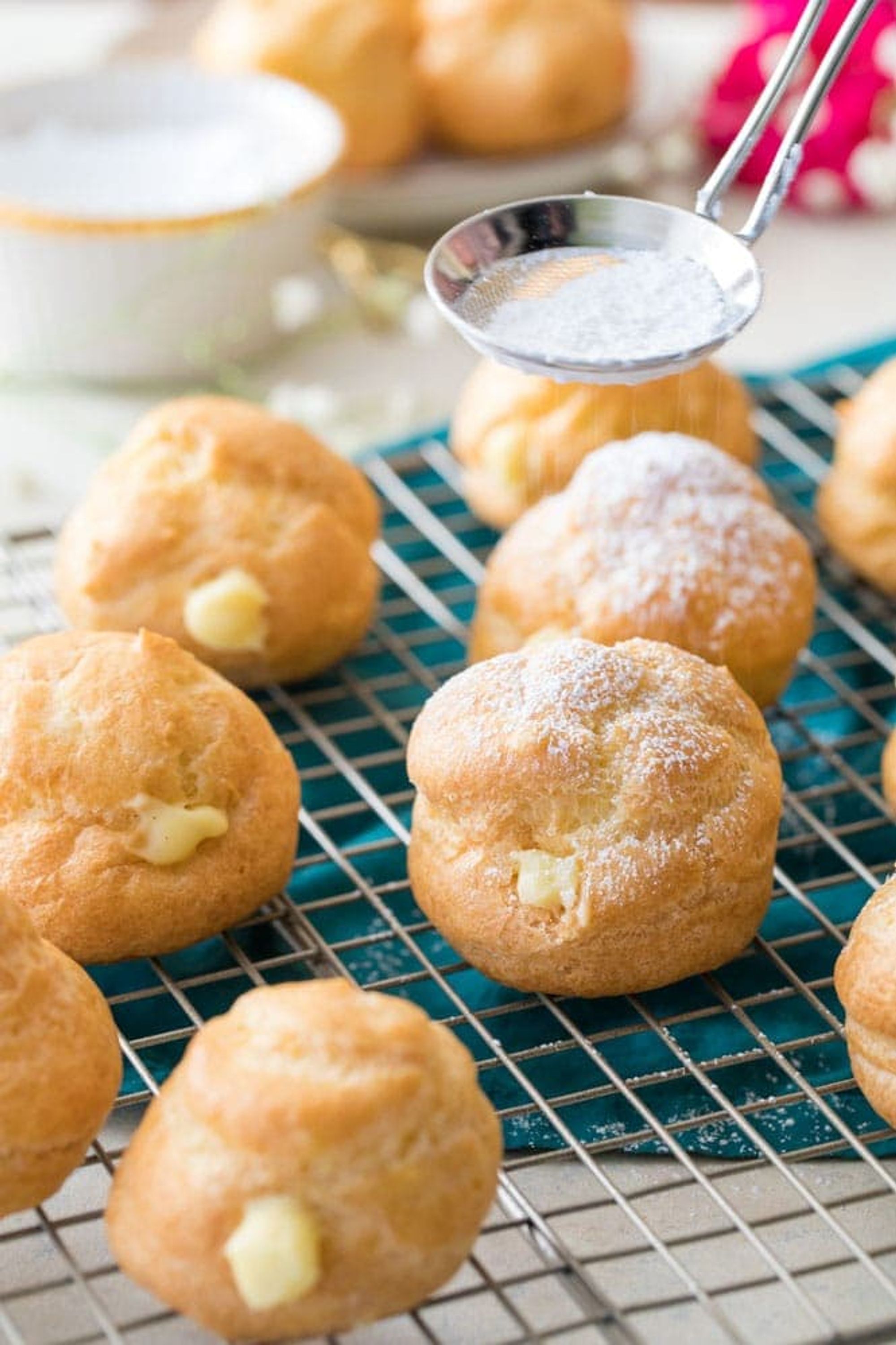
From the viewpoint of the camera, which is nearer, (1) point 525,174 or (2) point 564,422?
(2) point 564,422

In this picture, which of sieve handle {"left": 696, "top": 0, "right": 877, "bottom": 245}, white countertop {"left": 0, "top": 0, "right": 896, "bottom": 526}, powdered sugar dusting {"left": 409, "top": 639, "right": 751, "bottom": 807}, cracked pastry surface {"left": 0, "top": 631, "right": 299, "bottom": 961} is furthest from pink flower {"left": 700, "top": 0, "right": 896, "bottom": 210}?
cracked pastry surface {"left": 0, "top": 631, "right": 299, "bottom": 961}

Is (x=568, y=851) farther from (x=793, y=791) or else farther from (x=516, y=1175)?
(x=793, y=791)

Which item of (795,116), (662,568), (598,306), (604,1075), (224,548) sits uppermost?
(795,116)

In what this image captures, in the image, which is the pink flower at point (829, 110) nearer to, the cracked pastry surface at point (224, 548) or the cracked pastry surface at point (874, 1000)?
the cracked pastry surface at point (224, 548)

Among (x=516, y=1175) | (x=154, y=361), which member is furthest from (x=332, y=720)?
(x=154, y=361)

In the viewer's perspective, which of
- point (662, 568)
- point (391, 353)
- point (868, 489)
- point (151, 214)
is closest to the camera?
point (662, 568)

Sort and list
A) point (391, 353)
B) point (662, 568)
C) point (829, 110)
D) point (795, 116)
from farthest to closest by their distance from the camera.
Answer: point (829, 110)
point (391, 353)
point (662, 568)
point (795, 116)

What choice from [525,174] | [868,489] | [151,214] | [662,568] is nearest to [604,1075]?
[662,568]

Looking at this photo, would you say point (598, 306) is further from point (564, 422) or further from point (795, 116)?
point (564, 422)
